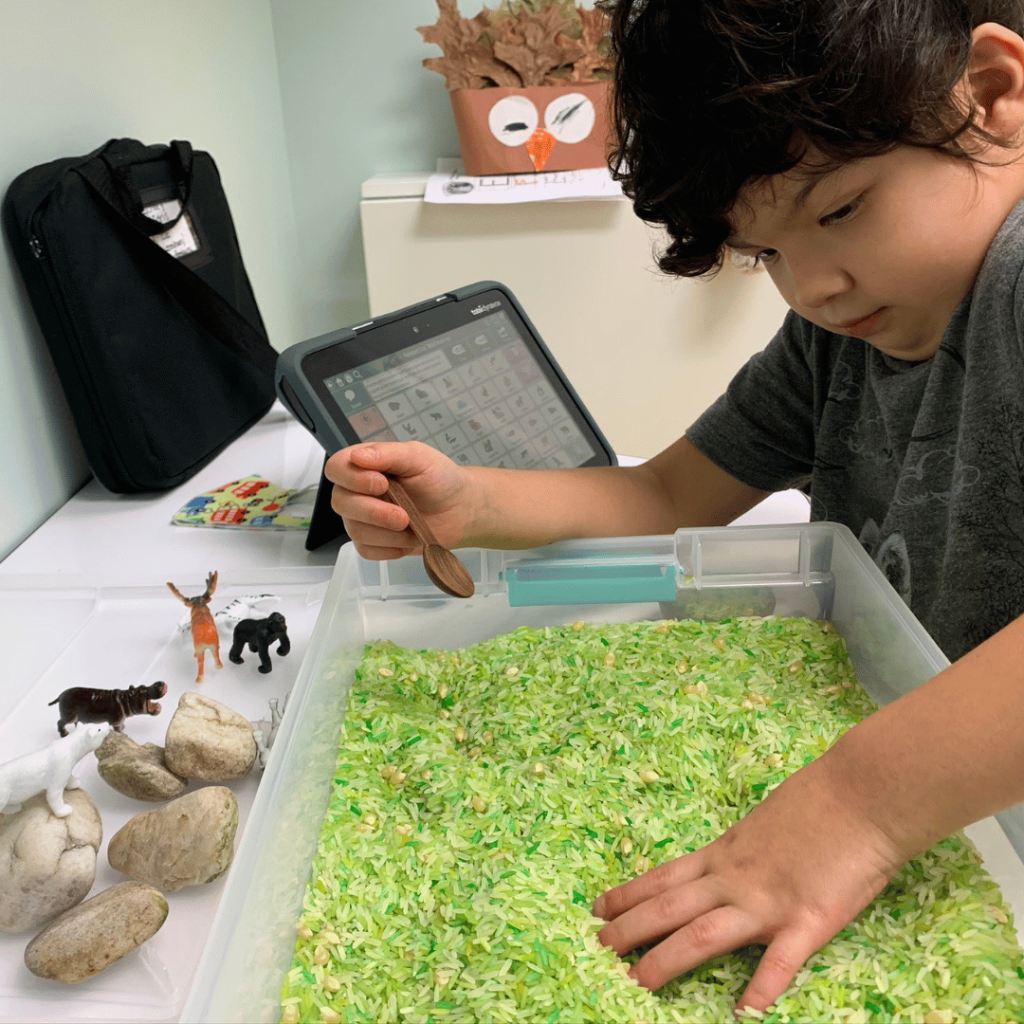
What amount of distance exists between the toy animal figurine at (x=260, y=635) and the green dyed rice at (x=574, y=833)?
8 centimetres

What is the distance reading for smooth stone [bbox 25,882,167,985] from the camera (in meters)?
0.48

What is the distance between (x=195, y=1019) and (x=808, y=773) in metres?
0.33

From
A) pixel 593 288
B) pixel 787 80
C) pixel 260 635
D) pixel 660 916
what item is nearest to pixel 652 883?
pixel 660 916

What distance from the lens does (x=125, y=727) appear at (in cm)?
70

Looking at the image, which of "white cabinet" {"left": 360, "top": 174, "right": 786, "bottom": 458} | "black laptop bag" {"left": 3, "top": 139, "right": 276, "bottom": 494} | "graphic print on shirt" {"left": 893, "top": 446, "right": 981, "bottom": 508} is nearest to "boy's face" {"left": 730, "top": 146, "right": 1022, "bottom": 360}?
"graphic print on shirt" {"left": 893, "top": 446, "right": 981, "bottom": 508}

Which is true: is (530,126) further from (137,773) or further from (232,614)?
(137,773)

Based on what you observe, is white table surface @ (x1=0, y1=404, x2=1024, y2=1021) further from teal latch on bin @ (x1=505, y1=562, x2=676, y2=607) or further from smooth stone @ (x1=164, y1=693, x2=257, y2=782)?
teal latch on bin @ (x1=505, y1=562, x2=676, y2=607)

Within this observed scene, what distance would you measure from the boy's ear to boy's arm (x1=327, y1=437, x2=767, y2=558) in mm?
438

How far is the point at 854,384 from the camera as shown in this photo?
0.90 metres

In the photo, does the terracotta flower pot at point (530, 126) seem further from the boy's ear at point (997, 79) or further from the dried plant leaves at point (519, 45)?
the boy's ear at point (997, 79)

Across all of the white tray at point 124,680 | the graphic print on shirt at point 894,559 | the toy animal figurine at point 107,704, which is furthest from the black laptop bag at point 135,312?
the graphic print on shirt at point 894,559

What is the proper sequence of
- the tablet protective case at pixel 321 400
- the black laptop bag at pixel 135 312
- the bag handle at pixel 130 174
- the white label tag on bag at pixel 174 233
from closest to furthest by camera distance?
the tablet protective case at pixel 321 400 → the black laptop bag at pixel 135 312 → the bag handle at pixel 130 174 → the white label tag on bag at pixel 174 233

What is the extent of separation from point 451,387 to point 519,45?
44.6 inches

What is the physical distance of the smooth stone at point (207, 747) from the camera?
2.02ft
